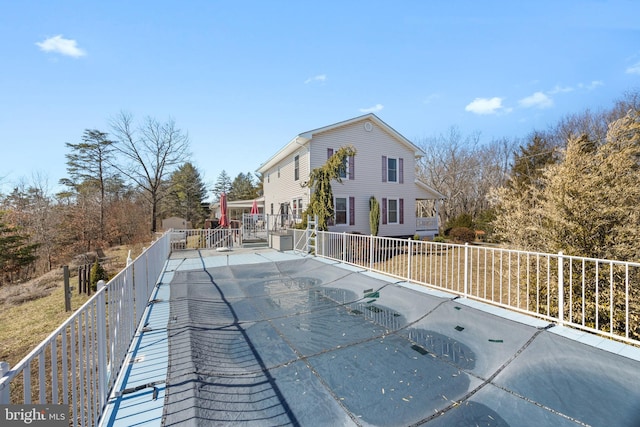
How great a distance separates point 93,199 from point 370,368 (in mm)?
24895

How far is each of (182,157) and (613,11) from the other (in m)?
27.8

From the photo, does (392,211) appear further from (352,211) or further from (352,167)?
(352,167)

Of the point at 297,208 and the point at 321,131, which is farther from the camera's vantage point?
the point at 297,208

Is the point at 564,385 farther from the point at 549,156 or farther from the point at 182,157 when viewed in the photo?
the point at 182,157

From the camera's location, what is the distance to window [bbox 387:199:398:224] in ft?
51.5

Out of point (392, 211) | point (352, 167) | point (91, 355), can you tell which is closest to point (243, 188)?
point (352, 167)

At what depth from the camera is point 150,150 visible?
2448 cm

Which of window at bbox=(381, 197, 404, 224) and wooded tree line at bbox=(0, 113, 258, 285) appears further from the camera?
window at bbox=(381, 197, 404, 224)

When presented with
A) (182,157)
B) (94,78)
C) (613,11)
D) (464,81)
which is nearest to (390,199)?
(464,81)

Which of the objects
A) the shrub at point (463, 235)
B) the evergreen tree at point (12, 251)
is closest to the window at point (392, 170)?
the shrub at point (463, 235)

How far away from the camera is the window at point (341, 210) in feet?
46.3

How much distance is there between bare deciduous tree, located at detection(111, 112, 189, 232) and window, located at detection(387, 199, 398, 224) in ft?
64.5

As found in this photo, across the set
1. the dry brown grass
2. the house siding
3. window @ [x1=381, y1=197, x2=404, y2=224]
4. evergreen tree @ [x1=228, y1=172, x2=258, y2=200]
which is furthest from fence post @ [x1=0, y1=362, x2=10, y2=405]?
evergreen tree @ [x1=228, y1=172, x2=258, y2=200]

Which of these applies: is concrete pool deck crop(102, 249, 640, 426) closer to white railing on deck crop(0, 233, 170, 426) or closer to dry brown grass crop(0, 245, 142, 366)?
white railing on deck crop(0, 233, 170, 426)
